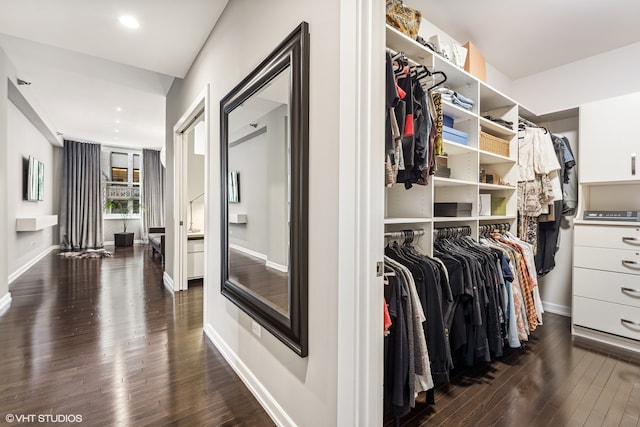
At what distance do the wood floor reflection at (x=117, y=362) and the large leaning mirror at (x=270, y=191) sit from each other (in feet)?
1.82

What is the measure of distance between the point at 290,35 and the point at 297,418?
1.84 meters

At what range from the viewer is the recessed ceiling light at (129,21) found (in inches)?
91.1

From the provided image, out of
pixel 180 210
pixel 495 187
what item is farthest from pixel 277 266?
pixel 180 210

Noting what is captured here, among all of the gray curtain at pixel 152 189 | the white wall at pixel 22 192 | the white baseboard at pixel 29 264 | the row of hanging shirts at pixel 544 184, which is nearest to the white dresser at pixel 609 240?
the row of hanging shirts at pixel 544 184

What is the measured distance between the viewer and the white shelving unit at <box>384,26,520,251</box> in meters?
1.95

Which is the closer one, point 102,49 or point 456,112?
point 456,112

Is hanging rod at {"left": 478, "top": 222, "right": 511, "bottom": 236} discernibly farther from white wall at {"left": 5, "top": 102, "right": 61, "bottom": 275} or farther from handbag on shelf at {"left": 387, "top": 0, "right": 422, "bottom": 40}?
white wall at {"left": 5, "top": 102, "right": 61, "bottom": 275}

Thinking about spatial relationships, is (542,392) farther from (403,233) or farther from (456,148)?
(456,148)

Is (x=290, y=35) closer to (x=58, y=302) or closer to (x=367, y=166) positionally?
(x=367, y=166)

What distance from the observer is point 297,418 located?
1.42 m

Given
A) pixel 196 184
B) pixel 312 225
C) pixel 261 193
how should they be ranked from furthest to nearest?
pixel 196 184 → pixel 261 193 → pixel 312 225

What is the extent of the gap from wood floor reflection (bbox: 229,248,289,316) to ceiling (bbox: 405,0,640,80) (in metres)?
2.18

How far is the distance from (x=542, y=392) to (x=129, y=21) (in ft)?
13.1

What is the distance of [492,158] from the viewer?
8.91ft
